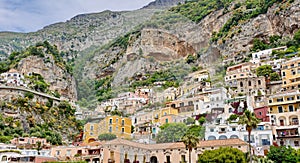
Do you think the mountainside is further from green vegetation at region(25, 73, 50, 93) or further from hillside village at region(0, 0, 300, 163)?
green vegetation at region(25, 73, 50, 93)

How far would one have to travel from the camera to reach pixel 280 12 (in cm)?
9069

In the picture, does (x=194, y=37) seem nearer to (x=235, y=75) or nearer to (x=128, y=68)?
(x=128, y=68)

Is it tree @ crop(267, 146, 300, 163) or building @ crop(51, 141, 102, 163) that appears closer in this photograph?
tree @ crop(267, 146, 300, 163)

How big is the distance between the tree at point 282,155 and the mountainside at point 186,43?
38.3 metres

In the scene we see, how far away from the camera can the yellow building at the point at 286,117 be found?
47.5 metres

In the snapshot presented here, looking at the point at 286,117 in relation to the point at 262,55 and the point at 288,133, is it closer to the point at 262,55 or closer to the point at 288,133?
the point at 288,133

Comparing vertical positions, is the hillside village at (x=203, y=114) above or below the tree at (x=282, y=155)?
above

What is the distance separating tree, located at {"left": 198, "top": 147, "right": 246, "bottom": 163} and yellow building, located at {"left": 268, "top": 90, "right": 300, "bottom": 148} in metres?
10.1

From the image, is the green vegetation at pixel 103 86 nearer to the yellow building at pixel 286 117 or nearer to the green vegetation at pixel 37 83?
the green vegetation at pixel 37 83

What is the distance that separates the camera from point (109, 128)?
69875mm

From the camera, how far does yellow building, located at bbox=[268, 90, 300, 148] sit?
47.5 meters

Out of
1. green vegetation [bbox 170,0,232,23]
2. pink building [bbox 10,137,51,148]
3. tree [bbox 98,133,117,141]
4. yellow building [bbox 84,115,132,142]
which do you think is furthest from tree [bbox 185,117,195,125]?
green vegetation [bbox 170,0,232,23]

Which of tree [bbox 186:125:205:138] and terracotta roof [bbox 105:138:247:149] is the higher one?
tree [bbox 186:125:205:138]

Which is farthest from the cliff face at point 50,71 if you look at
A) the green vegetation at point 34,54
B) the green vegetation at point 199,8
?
the green vegetation at point 199,8
